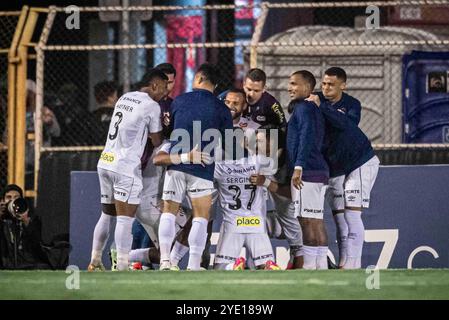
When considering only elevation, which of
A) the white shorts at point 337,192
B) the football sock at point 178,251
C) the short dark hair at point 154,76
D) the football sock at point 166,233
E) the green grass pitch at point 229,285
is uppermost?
the short dark hair at point 154,76

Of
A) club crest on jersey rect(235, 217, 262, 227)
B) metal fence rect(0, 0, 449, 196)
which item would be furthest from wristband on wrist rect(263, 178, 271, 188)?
metal fence rect(0, 0, 449, 196)

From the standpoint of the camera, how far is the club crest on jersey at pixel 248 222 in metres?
12.9

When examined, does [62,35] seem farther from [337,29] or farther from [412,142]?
[412,142]

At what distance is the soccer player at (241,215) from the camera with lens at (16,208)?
2.75 meters

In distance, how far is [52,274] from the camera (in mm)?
11094

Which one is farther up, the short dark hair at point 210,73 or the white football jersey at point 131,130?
the short dark hair at point 210,73

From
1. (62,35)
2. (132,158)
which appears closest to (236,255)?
(132,158)

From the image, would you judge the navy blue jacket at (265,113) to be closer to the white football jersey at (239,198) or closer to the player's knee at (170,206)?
the white football jersey at (239,198)

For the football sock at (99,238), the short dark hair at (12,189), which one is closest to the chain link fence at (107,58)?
the short dark hair at (12,189)

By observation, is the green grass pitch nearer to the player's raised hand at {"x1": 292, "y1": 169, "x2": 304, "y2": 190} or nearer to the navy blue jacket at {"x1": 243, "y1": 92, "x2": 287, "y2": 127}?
the player's raised hand at {"x1": 292, "y1": 169, "x2": 304, "y2": 190}

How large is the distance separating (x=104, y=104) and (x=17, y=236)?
2.06 meters

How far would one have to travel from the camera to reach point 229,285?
9.95 m

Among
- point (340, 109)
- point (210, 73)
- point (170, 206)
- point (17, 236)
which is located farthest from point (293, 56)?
point (17, 236)

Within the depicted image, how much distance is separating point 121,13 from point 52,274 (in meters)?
5.13
